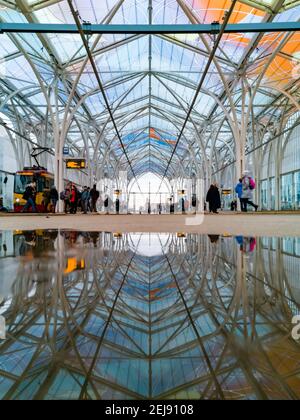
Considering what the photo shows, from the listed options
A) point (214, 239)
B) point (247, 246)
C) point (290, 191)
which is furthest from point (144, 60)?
point (247, 246)

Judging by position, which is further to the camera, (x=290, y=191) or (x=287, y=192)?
(x=287, y=192)

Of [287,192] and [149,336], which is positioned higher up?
[287,192]

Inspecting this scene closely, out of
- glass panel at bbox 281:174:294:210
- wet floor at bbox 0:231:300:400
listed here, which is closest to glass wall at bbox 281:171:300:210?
glass panel at bbox 281:174:294:210

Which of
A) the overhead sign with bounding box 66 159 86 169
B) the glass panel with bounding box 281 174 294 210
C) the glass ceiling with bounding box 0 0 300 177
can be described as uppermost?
the glass ceiling with bounding box 0 0 300 177

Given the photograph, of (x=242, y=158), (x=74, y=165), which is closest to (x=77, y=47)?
(x=74, y=165)

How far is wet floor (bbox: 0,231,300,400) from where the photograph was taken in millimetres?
926

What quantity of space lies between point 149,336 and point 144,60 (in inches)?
1432

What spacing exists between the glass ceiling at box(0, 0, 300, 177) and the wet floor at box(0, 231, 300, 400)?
20.5 m

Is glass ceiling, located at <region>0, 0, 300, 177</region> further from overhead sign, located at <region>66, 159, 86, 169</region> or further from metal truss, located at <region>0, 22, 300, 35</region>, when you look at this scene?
metal truss, located at <region>0, 22, 300, 35</region>

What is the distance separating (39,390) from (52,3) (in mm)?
22200

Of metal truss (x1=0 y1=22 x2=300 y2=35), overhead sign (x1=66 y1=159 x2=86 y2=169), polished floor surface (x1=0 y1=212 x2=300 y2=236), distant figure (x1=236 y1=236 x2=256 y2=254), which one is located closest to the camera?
distant figure (x1=236 y1=236 x2=256 y2=254)

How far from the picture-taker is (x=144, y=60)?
3466cm

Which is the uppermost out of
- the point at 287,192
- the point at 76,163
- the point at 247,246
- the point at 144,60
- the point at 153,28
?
the point at 144,60

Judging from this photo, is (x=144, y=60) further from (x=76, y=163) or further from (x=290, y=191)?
(x=290, y=191)
